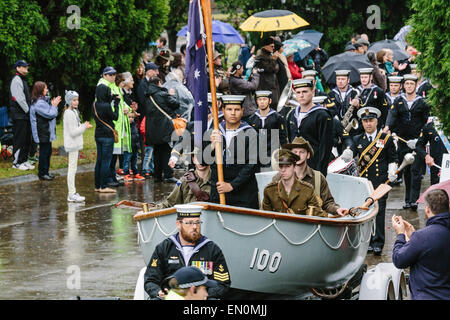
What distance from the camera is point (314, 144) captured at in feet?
41.2

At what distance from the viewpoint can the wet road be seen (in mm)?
11312

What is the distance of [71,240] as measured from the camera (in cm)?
1398

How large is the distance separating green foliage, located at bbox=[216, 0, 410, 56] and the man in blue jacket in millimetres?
23945

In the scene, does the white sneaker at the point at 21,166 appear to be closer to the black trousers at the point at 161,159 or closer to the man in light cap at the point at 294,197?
the black trousers at the point at 161,159

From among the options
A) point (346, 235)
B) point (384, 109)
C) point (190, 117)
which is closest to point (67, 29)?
point (190, 117)

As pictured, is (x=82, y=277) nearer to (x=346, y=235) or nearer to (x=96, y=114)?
(x=346, y=235)

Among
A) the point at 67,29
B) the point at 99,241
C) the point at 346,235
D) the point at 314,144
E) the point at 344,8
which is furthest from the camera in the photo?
the point at 344,8

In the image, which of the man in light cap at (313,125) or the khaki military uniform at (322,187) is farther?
the man in light cap at (313,125)

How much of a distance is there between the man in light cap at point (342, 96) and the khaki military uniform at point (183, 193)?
6.27 metres

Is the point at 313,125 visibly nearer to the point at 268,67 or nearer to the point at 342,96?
the point at 342,96

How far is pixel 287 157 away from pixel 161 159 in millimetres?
9417

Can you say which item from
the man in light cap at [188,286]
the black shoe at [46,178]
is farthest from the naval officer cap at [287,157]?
the black shoe at [46,178]

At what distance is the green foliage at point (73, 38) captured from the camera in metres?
20.7
